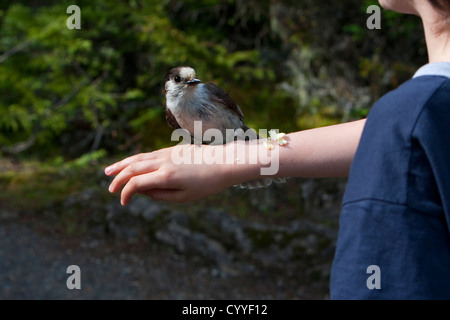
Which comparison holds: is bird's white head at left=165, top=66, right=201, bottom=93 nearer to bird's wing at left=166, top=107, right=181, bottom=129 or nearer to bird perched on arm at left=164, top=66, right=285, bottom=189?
bird perched on arm at left=164, top=66, right=285, bottom=189

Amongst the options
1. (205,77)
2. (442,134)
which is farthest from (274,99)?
(442,134)

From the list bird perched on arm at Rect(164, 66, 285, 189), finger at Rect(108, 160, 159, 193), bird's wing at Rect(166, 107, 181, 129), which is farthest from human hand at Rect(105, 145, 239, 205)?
bird's wing at Rect(166, 107, 181, 129)

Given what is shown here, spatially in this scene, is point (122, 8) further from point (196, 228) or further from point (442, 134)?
point (442, 134)

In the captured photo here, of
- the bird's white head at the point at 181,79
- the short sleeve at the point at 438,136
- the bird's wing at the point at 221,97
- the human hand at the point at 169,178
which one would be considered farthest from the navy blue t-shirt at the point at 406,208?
the bird's wing at the point at 221,97

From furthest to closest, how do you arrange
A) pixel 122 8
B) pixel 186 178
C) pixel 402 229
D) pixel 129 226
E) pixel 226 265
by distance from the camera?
pixel 122 8 → pixel 129 226 → pixel 226 265 → pixel 186 178 → pixel 402 229

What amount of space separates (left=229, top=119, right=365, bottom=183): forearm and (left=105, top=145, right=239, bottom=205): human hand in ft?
0.20

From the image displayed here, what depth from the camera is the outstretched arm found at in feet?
4.93

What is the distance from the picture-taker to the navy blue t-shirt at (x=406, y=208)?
95cm

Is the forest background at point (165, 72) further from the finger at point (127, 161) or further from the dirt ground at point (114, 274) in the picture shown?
the finger at point (127, 161)

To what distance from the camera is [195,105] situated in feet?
7.73

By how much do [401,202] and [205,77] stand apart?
4.20 meters

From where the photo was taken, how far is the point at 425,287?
37.7 inches


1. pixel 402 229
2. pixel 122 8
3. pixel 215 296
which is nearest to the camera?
pixel 402 229

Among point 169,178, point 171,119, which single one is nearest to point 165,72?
point 171,119
